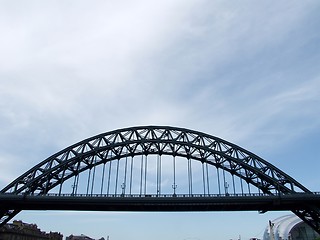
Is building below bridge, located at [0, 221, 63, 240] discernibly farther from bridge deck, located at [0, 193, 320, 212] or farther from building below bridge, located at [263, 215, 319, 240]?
building below bridge, located at [263, 215, 319, 240]

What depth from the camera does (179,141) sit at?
53031mm

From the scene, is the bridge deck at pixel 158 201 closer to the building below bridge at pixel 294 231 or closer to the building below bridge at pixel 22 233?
the building below bridge at pixel 22 233

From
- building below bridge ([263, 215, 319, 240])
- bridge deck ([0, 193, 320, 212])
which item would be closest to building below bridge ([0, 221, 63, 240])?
bridge deck ([0, 193, 320, 212])

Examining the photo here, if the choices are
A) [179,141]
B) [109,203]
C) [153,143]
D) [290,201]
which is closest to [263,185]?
[290,201]

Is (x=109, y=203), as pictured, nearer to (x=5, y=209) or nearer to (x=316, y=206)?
(x=5, y=209)

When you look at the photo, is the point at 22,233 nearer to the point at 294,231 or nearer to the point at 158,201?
the point at 158,201

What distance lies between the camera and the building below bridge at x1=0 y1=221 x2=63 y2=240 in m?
75.1

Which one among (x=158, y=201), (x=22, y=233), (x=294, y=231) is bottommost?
(x=22, y=233)

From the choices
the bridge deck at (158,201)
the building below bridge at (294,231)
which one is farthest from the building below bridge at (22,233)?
the building below bridge at (294,231)

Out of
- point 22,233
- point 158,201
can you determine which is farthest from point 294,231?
point 22,233

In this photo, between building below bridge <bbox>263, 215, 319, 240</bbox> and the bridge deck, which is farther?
building below bridge <bbox>263, 215, 319, 240</bbox>

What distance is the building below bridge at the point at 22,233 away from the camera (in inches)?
2956

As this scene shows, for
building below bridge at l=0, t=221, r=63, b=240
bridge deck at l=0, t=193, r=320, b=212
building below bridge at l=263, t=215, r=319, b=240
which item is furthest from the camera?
building below bridge at l=263, t=215, r=319, b=240

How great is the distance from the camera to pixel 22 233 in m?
82.4
